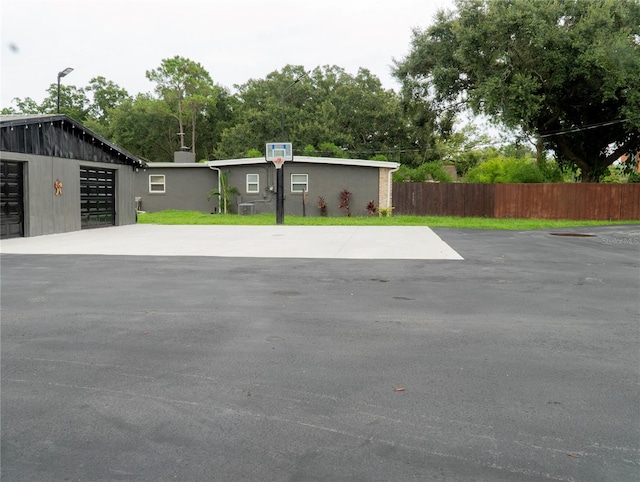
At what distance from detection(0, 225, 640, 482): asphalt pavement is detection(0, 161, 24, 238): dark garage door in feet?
25.4

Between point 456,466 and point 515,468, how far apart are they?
299mm

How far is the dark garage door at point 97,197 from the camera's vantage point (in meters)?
19.7

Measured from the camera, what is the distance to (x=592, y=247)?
48.3 ft

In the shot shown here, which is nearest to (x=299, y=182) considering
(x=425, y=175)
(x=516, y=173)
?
(x=425, y=175)

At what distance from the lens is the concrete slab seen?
502 inches

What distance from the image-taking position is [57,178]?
1775cm

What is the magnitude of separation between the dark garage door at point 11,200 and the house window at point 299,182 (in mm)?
13452

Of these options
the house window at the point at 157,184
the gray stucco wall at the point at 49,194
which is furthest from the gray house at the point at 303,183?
the gray stucco wall at the point at 49,194

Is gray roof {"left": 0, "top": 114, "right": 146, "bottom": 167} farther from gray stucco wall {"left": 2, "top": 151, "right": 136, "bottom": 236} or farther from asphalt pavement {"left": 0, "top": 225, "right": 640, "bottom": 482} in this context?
asphalt pavement {"left": 0, "top": 225, "right": 640, "bottom": 482}

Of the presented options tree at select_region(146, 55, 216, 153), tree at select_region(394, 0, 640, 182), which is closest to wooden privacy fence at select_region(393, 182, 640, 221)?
tree at select_region(394, 0, 640, 182)

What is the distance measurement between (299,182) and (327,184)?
1342mm

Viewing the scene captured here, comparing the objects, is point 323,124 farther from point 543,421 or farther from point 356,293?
point 543,421

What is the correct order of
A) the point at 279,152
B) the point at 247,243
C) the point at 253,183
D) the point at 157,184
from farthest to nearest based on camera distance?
1. the point at 157,184
2. the point at 253,183
3. the point at 279,152
4. the point at 247,243

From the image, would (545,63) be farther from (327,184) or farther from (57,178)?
(57,178)
